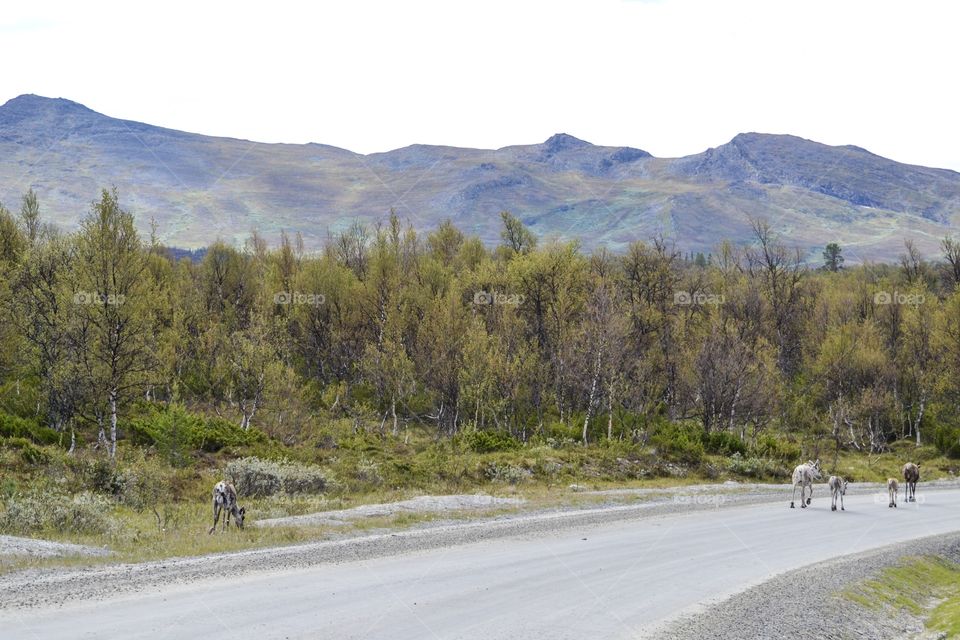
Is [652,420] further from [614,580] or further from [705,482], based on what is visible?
[614,580]

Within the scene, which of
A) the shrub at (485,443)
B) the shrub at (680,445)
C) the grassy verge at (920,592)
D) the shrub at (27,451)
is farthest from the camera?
the shrub at (485,443)

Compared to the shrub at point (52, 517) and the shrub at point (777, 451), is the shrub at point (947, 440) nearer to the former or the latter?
the shrub at point (777, 451)

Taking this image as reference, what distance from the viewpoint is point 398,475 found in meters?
33.8

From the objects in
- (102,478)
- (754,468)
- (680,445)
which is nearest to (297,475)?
(102,478)

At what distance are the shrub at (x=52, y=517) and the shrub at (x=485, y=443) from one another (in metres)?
24.2

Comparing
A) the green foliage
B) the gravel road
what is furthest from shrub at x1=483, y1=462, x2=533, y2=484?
the green foliage

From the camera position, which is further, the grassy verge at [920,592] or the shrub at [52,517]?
the shrub at [52,517]

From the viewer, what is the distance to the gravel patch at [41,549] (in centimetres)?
1667

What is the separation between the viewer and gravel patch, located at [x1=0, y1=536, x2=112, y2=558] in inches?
656

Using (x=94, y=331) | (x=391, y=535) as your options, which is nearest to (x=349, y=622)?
(x=391, y=535)

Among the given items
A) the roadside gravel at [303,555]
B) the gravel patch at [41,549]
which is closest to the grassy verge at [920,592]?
the roadside gravel at [303,555]

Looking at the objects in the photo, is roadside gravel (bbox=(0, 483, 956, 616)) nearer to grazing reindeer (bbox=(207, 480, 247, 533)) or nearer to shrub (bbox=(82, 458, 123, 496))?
grazing reindeer (bbox=(207, 480, 247, 533))

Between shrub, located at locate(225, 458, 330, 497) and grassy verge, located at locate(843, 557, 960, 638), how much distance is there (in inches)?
795

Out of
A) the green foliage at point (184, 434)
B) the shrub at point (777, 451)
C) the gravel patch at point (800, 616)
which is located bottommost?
the shrub at point (777, 451)
